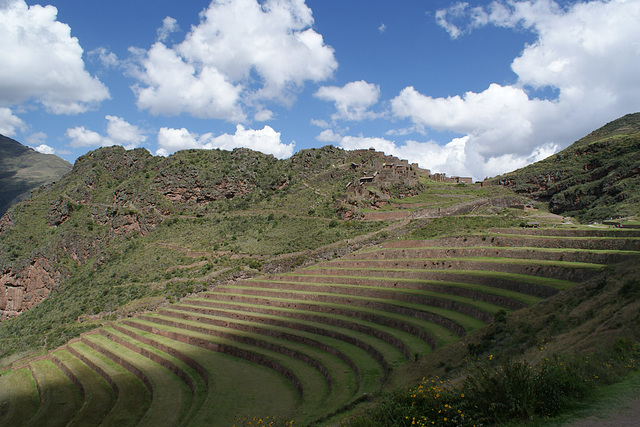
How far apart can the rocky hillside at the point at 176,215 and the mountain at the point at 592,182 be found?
1885 centimetres

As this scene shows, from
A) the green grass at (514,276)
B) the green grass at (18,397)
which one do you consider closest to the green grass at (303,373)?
the green grass at (18,397)

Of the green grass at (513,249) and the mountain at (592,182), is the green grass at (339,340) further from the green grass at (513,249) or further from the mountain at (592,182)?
the mountain at (592,182)

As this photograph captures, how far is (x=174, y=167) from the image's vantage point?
61656 millimetres

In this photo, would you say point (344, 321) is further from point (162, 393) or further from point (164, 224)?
point (164, 224)

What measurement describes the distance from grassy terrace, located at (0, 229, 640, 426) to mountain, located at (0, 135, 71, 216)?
102 metres

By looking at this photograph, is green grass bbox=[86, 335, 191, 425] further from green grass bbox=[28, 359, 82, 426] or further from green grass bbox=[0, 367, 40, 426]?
green grass bbox=[0, 367, 40, 426]

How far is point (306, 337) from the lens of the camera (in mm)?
20672

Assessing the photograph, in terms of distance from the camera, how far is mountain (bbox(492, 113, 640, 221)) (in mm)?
40812

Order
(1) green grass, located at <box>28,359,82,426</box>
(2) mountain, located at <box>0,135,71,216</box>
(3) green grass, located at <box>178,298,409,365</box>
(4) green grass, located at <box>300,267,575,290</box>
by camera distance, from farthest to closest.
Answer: (2) mountain, located at <box>0,135,71,216</box> → (1) green grass, located at <box>28,359,82,426</box> → (3) green grass, located at <box>178,298,409,365</box> → (4) green grass, located at <box>300,267,575,290</box>

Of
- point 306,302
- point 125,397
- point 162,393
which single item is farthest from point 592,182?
point 125,397

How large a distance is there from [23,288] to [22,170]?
99.3 meters

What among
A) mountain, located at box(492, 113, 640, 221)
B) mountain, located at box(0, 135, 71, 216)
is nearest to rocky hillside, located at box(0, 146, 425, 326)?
mountain, located at box(492, 113, 640, 221)

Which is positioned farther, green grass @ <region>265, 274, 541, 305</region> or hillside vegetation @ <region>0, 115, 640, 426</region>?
green grass @ <region>265, 274, 541, 305</region>

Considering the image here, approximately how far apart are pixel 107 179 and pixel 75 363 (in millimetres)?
44726
